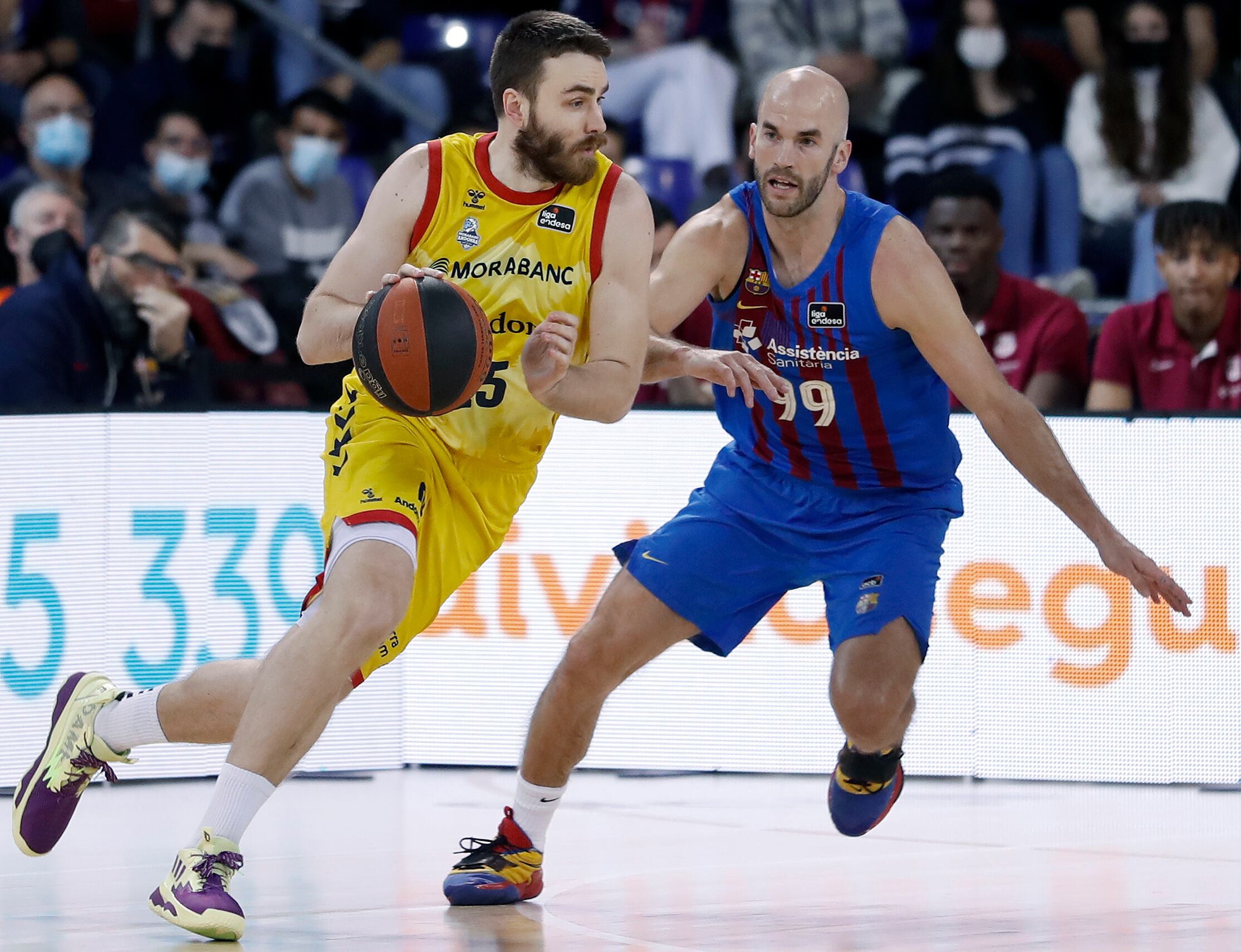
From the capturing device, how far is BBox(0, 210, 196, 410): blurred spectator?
282 inches

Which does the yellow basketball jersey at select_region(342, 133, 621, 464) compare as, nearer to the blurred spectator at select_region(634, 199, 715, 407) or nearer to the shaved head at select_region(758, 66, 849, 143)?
the shaved head at select_region(758, 66, 849, 143)

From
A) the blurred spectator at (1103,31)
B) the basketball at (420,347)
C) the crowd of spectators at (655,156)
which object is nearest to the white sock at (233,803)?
the basketball at (420,347)

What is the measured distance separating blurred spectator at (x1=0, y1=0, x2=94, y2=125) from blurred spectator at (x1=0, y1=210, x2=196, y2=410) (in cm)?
222

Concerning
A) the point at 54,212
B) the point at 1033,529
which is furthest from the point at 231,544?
the point at 1033,529

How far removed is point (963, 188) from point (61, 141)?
14.7 feet

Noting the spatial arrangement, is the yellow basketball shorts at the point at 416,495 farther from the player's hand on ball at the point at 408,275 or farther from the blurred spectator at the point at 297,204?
the blurred spectator at the point at 297,204

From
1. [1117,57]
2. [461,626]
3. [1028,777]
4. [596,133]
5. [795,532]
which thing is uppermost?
[1117,57]

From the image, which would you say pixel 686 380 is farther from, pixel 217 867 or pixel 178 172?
pixel 217 867

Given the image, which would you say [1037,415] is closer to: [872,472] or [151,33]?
[872,472]

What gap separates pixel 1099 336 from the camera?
7.69 meters

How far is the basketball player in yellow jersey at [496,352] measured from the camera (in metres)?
4.16

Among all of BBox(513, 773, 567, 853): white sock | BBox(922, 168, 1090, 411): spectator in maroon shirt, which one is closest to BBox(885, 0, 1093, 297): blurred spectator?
BBox(922, 168, 1090, 411): spectator in maroon shirt

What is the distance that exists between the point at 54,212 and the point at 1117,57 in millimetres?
5563

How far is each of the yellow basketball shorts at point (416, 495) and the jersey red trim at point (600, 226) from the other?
560 mm
